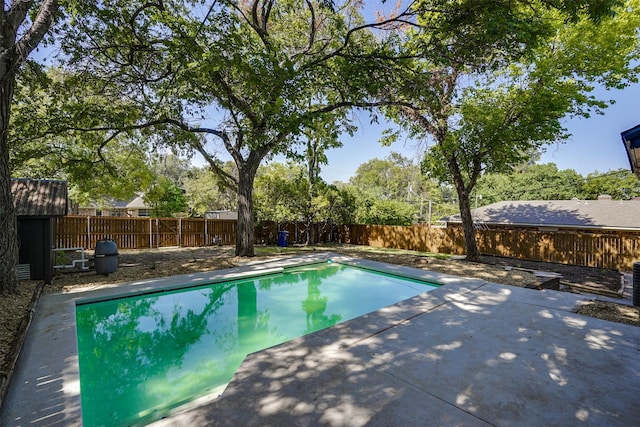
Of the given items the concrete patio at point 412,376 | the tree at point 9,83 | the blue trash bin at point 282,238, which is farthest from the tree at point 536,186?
the tree at point 9,83

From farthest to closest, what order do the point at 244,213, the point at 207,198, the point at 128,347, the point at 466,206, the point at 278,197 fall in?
1. the point at 207,198
2. the point at 278,197
3. the point at 466,206
4. the point at 244,213
5. the point at 128,347

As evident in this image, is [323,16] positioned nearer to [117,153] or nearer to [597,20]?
[597,20]

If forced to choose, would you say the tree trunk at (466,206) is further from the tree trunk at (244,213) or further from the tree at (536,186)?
the tree at (536,186)

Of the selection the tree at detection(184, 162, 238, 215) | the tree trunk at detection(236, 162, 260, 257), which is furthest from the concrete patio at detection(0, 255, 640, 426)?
the tree at detection(184, 162, 238, 215)

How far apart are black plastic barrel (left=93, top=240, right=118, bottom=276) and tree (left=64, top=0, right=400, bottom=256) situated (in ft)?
13.1

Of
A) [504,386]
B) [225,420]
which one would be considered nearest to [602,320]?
[504,386]

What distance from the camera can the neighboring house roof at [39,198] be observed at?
20.1 ft

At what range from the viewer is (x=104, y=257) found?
7.43 meters

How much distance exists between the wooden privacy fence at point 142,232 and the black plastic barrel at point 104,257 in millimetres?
6878

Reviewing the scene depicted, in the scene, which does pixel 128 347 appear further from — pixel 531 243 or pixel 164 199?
pixel 164 199

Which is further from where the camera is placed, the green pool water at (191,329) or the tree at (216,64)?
the tree at (216,64)

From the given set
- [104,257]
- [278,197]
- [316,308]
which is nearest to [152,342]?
[316,308]

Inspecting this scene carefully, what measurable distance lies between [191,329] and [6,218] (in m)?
3.85

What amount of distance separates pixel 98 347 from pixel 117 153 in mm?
15166
